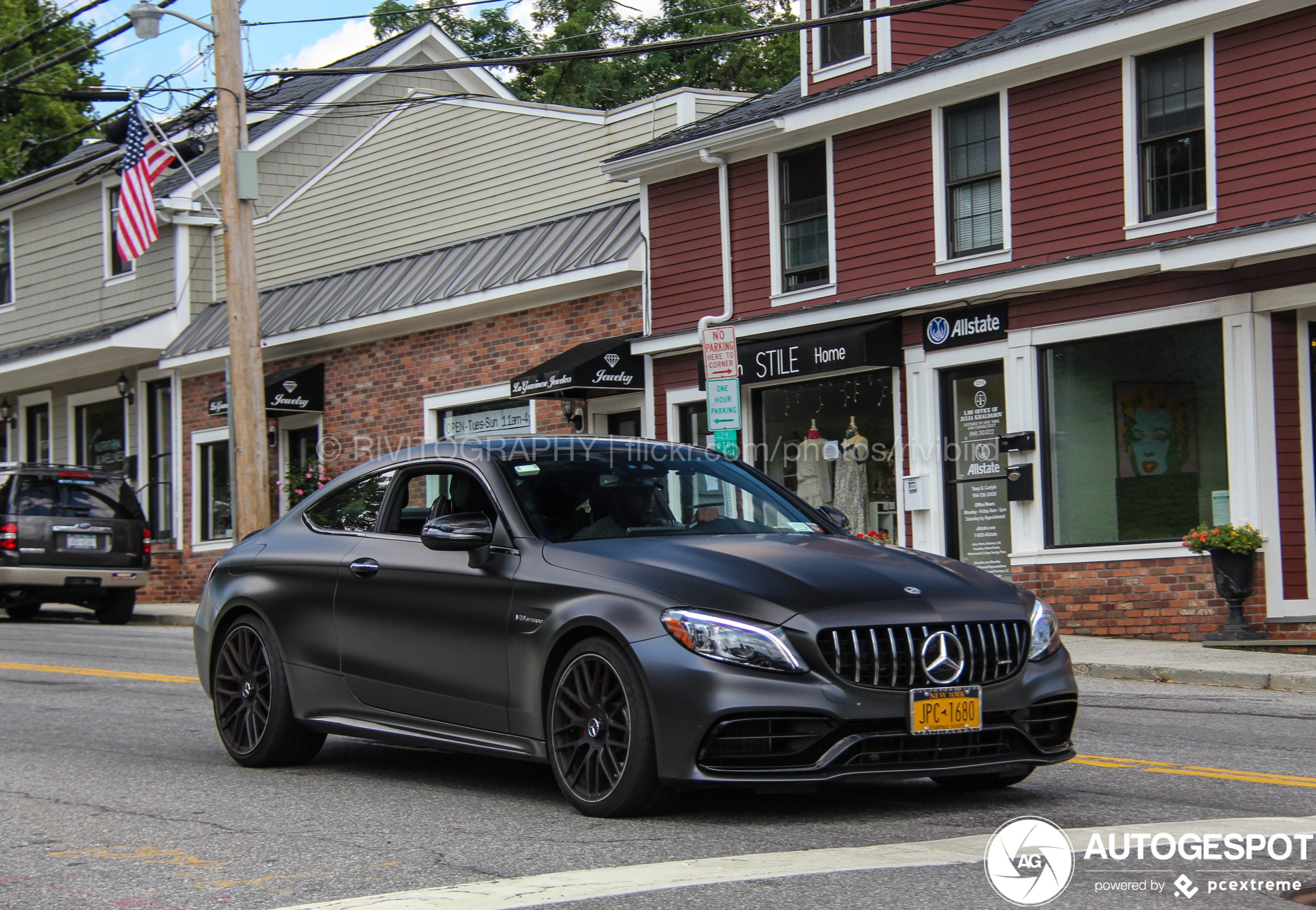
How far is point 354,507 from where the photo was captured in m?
7.83

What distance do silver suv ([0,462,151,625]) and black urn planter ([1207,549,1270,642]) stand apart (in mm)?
14760

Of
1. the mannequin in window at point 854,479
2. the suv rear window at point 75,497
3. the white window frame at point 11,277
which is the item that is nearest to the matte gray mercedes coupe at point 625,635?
the mannequin in window at point 854,479

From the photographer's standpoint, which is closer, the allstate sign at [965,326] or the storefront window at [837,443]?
the allstate sign at [965,326]

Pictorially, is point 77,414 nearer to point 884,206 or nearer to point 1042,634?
point 884,206

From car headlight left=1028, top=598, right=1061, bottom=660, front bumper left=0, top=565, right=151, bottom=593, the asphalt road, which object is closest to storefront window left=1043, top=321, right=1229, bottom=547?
the asphalt road

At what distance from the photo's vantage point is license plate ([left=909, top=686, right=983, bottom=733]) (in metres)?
5.75

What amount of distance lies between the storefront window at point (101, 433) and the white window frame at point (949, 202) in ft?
59.7

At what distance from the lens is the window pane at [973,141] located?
55.7 ft

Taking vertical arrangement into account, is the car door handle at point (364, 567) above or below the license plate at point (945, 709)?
above

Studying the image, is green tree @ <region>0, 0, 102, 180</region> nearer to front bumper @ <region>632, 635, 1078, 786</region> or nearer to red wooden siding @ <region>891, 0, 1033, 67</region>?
red wooden siding @ <region>891, 0, 1033, 67</region>

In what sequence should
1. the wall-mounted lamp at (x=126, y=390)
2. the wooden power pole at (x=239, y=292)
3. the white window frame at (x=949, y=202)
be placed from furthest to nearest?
1. the wall-mounted lamp at (x=126, y=390)
2. the wooden power pole at (x=239, y=292)
3. the white window frame at (x=949, y=202)

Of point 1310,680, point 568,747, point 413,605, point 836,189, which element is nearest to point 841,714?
point 568,747

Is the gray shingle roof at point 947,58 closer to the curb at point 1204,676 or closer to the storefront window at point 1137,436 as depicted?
the storefront window at point 1137,436

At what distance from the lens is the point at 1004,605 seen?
6109mm
